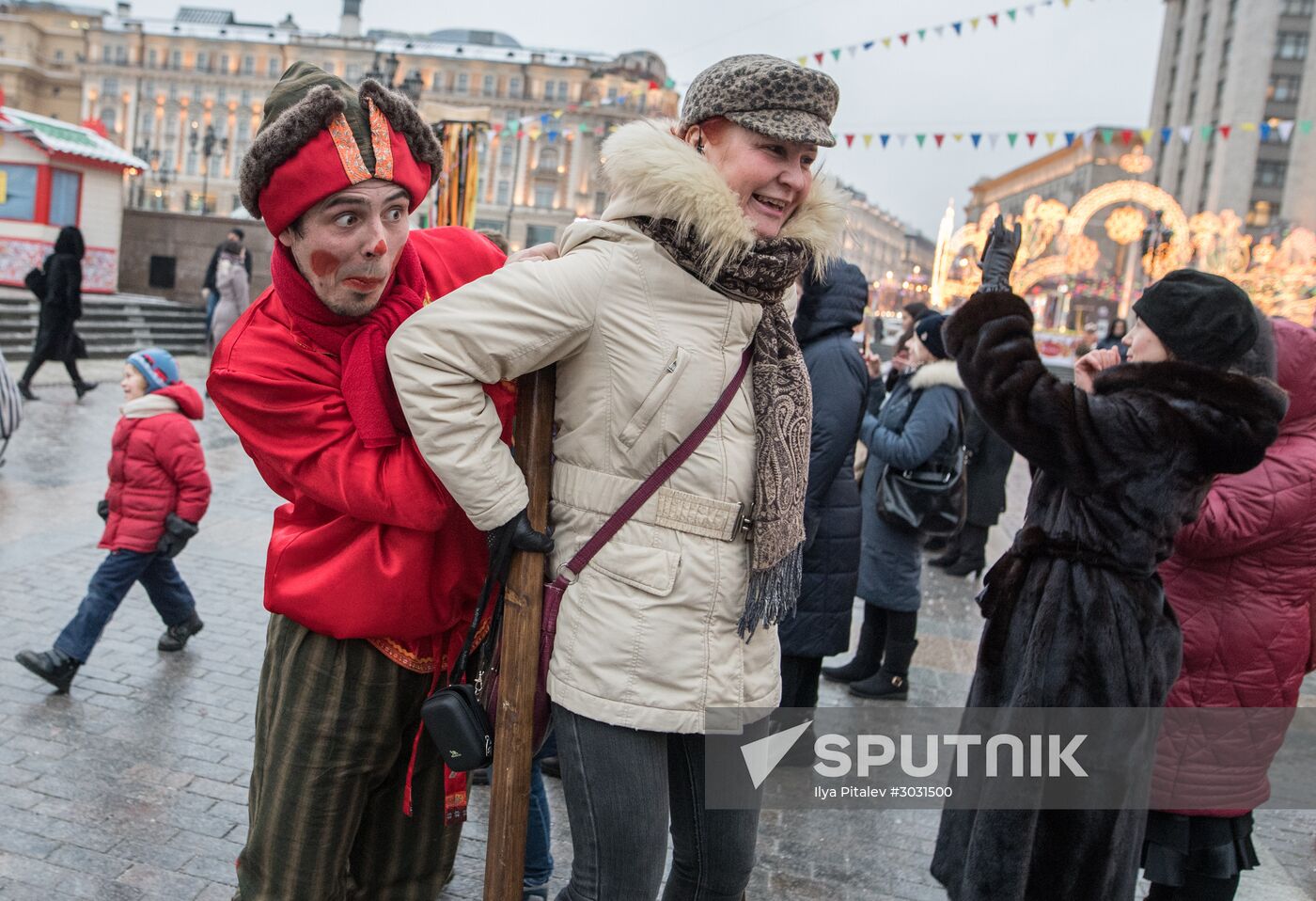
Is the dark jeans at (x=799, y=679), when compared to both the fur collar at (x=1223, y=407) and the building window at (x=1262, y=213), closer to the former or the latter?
the fur collar at (x=1223, y=407)

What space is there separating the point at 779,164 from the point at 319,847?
1.71 m

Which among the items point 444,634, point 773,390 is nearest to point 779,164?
point 773,390

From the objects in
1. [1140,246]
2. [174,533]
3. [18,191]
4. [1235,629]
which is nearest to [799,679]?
[1235,629]

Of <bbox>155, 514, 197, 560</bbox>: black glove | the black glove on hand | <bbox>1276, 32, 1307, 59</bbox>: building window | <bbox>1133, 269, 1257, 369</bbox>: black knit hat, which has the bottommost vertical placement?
<bbox>155, 514, 197, 560</bbox>: black glove

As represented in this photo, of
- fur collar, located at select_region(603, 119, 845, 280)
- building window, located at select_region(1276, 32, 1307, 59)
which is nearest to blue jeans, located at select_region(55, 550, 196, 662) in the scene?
fur collar, located at select_region(603, 119, 845, 280)

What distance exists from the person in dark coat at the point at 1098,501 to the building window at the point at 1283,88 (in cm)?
6993

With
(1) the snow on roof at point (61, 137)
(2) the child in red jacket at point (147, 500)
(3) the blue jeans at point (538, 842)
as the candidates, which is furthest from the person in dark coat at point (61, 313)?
(3) the blue jeans at point (538, 842)

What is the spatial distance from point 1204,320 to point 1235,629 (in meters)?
0.99

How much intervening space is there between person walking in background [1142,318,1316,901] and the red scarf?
229 cm

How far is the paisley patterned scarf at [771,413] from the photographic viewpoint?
6.70 ft

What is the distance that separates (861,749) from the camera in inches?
193

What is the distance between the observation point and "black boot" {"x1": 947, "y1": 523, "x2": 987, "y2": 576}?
822 centimetres

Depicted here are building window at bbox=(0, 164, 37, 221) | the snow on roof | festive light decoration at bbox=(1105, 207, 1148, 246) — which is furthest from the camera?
festive light decoration at bbox=(1105, 207, 1148, 246)

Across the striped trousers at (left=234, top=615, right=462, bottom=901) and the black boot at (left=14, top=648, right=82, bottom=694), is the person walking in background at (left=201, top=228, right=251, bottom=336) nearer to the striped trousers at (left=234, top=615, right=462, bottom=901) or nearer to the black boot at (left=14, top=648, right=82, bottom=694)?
the black boot at (left=14, top=648, right=82, bottom=694)
